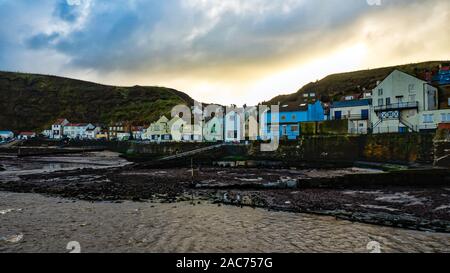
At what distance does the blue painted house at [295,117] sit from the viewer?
7175cm

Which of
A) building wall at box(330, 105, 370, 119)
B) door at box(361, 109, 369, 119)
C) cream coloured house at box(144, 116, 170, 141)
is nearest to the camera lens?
door at box(361, 109, 369, 119)

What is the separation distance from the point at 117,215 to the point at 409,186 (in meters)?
23.1

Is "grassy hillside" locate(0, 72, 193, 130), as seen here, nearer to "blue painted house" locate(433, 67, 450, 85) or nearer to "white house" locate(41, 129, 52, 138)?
"white house" locate(41, 129, 52, 138)

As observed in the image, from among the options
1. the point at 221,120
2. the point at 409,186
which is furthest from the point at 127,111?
the point at 409,186

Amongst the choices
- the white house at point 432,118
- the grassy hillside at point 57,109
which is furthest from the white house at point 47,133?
the white house at point 432,118

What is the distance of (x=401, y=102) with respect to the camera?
2131 inches

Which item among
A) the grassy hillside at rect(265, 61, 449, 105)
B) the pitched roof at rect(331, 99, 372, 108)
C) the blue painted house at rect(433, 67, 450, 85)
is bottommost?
the pitched roof at rect(331, 99, 372, 108)

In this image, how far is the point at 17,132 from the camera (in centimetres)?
15375

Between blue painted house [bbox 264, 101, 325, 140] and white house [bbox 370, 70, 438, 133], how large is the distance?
50.4 feet

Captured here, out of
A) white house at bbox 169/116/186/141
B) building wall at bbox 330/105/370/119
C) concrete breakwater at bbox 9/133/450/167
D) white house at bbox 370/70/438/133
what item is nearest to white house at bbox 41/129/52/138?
white house at bbox 169/116/186/141

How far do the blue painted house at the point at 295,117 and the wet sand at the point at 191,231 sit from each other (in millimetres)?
56120

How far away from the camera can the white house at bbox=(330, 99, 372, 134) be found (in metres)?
62.2

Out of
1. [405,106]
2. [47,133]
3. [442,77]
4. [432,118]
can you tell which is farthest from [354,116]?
[47,133]

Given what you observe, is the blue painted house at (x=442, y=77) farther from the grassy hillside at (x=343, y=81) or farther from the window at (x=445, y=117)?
the grassy hillside at (x=343, y=81)
